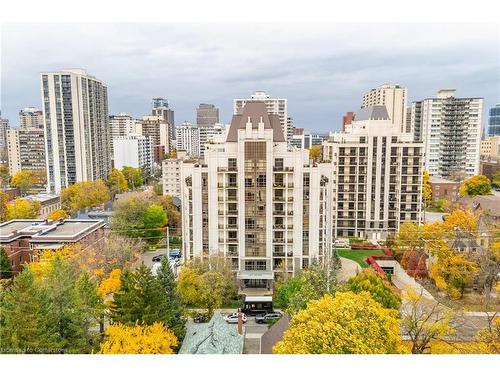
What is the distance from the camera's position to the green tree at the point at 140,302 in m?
5.59

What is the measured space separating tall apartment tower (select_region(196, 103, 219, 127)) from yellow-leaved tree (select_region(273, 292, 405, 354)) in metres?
33.2

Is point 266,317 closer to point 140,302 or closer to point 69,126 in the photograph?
point 140,302

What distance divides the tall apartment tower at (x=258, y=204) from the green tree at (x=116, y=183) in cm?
1108

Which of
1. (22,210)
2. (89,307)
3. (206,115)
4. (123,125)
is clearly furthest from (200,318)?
(206,115)

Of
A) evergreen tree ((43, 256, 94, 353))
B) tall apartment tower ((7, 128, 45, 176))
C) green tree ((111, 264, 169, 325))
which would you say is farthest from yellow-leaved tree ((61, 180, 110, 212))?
green tree ((111, 264, 169, 325))

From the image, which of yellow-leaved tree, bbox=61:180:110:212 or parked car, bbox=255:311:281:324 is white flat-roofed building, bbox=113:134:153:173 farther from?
parked car, bbox=255:311:281:324

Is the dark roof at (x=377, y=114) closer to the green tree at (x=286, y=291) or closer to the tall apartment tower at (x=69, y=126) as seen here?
the green tree at (x=286, y=291)

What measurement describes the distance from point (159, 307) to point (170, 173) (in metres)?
12.6

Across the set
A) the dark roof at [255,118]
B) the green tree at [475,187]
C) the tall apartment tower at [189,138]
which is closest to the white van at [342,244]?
the dark roof at [255,118]

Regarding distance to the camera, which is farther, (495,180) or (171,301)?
(495,180)

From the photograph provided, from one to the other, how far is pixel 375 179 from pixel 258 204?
18.1 feet

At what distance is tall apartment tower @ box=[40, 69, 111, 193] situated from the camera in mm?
17188

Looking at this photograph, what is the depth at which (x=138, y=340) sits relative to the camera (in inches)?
193

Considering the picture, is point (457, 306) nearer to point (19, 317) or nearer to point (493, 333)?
point (493, 333)
